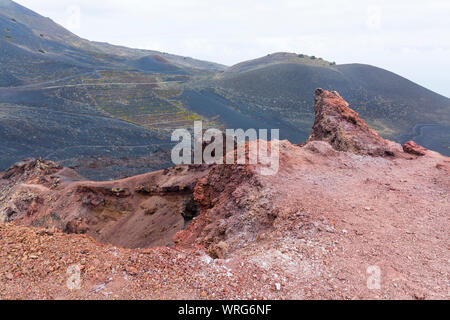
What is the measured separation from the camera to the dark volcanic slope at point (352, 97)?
3288 centimetres

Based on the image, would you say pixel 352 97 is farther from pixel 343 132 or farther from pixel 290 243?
pixel 290 243

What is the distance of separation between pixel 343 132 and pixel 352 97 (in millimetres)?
32655

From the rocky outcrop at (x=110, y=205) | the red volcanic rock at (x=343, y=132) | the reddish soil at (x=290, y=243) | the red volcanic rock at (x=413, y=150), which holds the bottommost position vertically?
the rocky outcrop at (x=110, y=205)

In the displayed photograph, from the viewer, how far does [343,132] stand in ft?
36.2

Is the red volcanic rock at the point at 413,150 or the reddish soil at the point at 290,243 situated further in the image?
the red volcanic rock at the point at 413,150

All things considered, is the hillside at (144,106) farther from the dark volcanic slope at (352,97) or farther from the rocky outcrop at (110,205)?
the rocky outcrop at (110,205)

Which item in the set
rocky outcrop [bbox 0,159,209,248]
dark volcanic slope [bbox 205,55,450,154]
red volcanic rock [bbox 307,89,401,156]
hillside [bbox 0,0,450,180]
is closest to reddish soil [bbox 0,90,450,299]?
red volcanic rock [bbox 307,89,401,156]

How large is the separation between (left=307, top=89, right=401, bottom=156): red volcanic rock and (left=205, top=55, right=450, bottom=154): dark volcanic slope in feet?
58.1

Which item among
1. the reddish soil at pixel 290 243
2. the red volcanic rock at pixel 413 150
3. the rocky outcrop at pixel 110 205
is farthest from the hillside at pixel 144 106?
the red volcanic rock at pixel 413 150

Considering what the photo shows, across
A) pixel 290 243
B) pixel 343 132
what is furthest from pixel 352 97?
pixel 290 243

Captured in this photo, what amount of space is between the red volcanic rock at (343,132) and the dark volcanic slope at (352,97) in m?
17.7

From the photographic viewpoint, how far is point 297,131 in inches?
1159

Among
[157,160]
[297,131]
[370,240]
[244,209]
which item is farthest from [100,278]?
[297,131]

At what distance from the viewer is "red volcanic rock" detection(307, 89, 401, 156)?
10.5 metres
